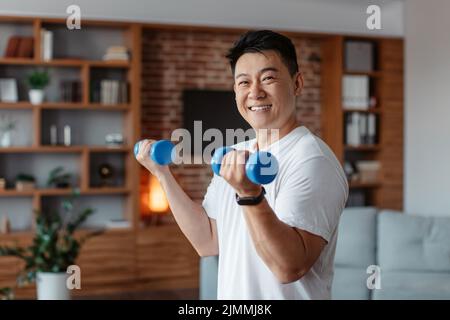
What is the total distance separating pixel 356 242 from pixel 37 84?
89.2 inches

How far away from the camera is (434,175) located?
4.30 meters

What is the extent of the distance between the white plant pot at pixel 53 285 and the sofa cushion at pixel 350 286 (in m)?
1.33

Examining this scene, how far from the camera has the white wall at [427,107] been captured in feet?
13.6

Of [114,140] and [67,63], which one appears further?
[114,140]

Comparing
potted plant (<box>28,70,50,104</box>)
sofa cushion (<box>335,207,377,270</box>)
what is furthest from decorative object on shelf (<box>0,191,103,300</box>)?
sofa cushion (<box>335,207,377,270</box>)

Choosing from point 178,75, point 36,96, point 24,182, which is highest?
point 178,75

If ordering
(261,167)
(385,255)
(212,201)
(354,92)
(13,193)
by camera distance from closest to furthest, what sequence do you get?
1. (261,167)
2. (212,201)
3. (385,255)
4. (13,193)
5. (354,92)

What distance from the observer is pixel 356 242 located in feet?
10.8

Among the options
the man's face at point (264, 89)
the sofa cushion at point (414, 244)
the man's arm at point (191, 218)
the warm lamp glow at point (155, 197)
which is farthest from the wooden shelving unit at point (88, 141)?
the man's face at point (264, 89)

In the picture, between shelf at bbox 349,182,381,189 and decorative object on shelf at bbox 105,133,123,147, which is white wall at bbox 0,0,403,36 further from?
shelf at bbox 349,182,381,189

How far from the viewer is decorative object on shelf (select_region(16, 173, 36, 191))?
391cm

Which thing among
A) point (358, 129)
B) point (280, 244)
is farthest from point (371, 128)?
point (280, 244)

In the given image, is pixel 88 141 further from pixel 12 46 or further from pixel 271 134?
pixel 271 134

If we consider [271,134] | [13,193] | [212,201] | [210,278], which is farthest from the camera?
[13,193]
